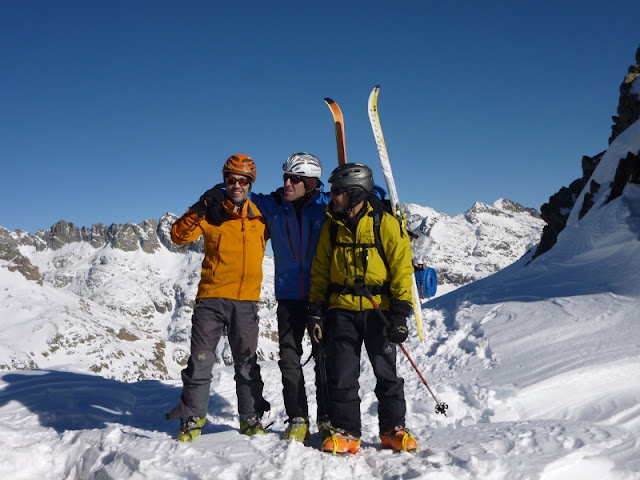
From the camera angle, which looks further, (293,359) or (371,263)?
(293,359)

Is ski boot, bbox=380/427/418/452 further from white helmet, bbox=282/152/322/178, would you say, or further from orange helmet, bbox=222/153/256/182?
orange helmet, bbox=222/153/256/182

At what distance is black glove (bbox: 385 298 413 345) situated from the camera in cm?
449

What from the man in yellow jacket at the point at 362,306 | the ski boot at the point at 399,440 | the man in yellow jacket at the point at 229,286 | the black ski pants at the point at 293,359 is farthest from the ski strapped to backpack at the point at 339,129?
the ski boot at the point at 399,440

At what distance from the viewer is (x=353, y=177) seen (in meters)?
4.87

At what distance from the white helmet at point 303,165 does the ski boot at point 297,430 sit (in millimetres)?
2603

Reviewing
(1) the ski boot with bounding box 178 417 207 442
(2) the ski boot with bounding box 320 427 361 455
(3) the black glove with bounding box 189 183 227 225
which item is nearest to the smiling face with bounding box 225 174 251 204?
(3) the black glove with bounding box 189 183 227 225

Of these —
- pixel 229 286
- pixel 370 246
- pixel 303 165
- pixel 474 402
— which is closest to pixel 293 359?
pixel 229 286

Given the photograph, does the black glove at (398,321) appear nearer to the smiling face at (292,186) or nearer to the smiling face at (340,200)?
the smiling face at (340,200)

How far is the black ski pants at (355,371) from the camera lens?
464 centimetres

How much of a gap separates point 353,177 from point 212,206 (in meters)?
1.58

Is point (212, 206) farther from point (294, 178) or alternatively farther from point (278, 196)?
point (294, 178)

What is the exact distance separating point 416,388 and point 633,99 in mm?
28100

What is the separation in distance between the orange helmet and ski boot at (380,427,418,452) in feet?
10.1

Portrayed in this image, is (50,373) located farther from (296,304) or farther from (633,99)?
(633,99)
